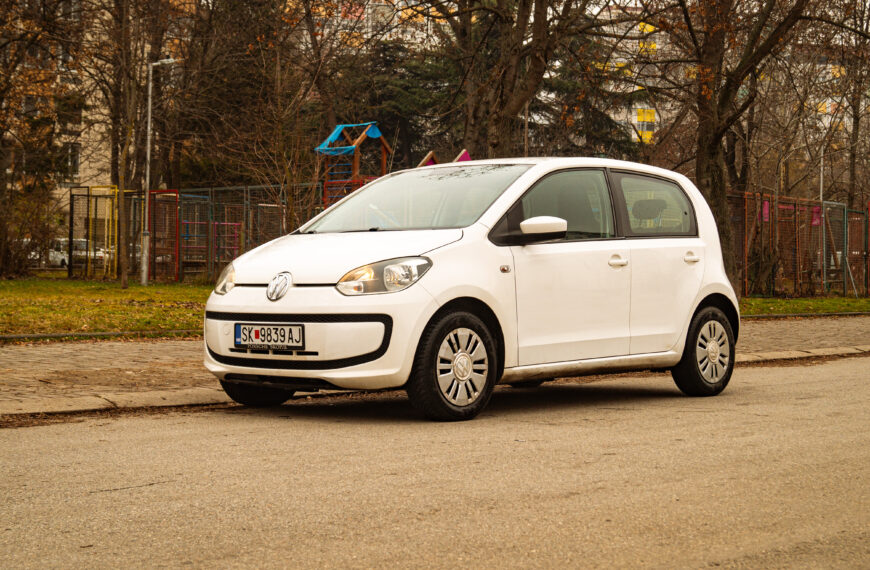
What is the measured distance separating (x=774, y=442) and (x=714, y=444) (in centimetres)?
37

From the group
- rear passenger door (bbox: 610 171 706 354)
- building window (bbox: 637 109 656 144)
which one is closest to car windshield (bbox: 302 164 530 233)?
rear passenger door (bbox: 610 171 706 354)

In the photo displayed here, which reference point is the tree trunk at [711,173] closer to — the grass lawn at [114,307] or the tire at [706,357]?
the grass lawn at [114,307]

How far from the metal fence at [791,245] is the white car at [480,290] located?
20.5 meters

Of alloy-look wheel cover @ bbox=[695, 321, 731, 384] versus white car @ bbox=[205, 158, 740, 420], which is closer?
white car @ bbox=[205, 158, 740, 420]

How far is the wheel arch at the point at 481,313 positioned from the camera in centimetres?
752

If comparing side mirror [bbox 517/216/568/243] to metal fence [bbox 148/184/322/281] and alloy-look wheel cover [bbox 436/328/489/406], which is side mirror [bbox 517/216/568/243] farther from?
metal fence [bbox 148/184/322/281]

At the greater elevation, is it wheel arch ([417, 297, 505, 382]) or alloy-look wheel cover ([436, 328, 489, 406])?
wheel arch ([417, 297, 505, 382])

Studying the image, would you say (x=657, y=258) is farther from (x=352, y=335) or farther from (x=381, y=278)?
(x=352, y=335)

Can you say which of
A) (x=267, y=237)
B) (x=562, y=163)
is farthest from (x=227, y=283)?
(x=267, y=237)

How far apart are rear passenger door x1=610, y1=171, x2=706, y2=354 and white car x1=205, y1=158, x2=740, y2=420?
Answer: 12 millimetres

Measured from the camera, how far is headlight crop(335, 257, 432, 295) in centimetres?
732

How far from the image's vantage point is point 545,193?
845 centimetres

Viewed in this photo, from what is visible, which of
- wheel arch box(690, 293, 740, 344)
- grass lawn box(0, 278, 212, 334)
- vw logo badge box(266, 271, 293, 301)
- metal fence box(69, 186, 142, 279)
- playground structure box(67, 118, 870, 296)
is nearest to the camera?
vw logo badge box(266, 271, 293, 301)

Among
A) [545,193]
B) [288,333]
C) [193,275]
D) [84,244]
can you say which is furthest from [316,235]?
[84,244]
